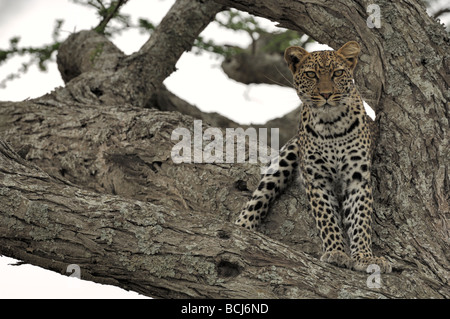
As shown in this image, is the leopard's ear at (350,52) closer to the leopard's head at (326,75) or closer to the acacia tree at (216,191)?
the leopard's head at (326,75)

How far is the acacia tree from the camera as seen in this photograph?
5.20m

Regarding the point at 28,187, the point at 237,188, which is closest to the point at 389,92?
the point at 237,188

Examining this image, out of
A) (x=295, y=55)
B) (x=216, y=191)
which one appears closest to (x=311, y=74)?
(x=295, y=55)

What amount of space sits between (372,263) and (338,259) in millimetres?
308

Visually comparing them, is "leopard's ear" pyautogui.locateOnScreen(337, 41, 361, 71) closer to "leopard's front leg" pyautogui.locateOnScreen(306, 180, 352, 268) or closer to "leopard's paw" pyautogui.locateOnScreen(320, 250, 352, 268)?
"leopard's front leg" pyautogui.locateOnScreen(306, 180, 352, 268)

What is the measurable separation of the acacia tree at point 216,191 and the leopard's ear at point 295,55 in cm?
68

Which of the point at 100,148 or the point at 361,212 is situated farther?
the point at 100,148

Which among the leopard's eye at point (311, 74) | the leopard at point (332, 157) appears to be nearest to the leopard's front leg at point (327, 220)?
the leopard at point (332, 157)

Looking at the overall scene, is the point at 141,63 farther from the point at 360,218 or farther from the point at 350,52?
the point at 360,218

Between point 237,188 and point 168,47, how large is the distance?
417 cm

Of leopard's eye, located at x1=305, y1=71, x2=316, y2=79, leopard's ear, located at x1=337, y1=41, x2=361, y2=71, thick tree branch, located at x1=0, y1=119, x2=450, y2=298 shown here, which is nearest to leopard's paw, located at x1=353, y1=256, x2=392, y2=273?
thick tree branch, located at x1=0, y1=119, x2=450, y2=298

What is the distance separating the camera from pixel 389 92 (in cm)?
670

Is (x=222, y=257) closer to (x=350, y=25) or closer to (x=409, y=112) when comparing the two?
(x=409, y=112)

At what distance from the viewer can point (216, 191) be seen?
7.27 metres
